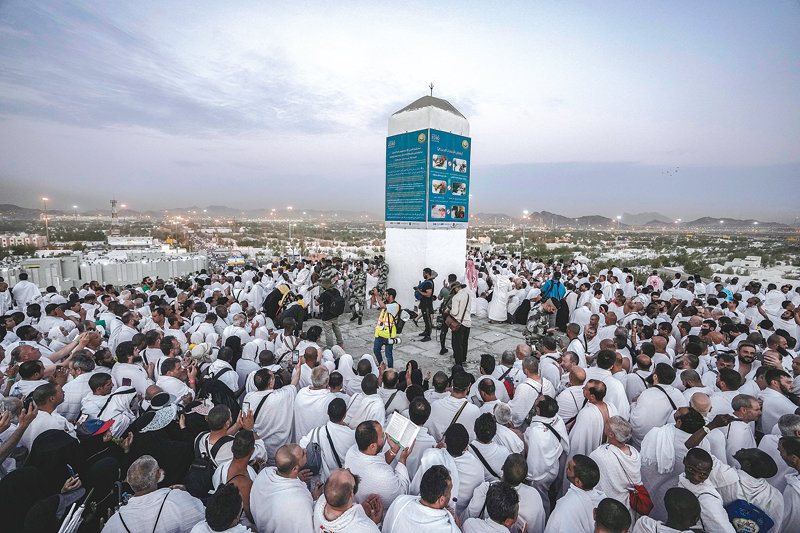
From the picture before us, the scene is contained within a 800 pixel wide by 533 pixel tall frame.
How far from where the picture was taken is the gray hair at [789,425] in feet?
9.27

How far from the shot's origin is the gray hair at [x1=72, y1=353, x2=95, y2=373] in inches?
159

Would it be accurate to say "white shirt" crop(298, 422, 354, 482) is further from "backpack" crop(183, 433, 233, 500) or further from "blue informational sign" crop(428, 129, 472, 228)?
"blue informational sign" crop(428, 129, 472, 228)

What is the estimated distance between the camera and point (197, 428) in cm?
352

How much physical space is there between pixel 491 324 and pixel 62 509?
9717 millimetres

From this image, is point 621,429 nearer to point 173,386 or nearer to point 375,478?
point 375,478

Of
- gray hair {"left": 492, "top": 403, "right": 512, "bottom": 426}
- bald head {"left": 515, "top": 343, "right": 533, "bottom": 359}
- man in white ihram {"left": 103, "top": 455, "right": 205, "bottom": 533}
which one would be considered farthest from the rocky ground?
man in white ihram {"left": 103, "top": 455, "right": 205, "bottom": 533}

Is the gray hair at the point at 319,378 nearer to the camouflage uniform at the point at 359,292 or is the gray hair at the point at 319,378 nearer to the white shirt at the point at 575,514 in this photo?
the white shirt at the point at 575,514

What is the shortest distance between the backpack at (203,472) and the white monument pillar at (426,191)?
347 inches

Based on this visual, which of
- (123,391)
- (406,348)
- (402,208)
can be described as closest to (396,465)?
(123,391)

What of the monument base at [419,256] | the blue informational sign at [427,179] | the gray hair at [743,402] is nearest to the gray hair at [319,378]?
the gray hair at [743,402]

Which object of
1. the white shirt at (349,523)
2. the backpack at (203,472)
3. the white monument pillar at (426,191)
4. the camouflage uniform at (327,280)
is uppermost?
the white monument pillar at (426,191)

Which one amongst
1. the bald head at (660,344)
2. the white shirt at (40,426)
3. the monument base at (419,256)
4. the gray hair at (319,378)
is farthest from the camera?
the monument base at (419,256)

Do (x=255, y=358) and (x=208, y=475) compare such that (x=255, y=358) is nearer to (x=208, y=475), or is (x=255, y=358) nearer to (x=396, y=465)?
(x=208, y=475)

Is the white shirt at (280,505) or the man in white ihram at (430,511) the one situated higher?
the man in white ihram at (430,511)
